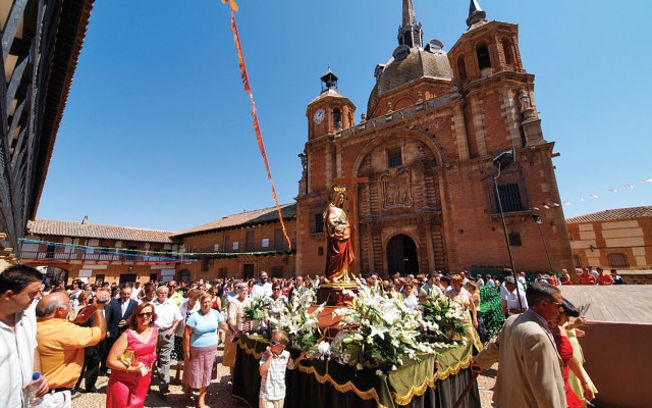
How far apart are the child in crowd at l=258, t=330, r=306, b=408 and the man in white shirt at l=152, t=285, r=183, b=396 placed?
113 inches

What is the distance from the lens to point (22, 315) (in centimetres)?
210

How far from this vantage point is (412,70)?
25156 mm

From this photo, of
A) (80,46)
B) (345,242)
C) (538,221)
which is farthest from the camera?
(538,221)

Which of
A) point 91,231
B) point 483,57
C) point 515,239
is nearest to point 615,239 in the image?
point 515,239

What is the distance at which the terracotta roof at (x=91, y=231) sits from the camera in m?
24.6

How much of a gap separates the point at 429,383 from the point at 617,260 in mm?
34288

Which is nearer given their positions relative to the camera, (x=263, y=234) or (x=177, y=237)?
(x=263, y=234)

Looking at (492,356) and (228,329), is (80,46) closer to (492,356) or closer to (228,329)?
(228,329)

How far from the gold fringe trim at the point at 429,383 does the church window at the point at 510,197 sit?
1289cm

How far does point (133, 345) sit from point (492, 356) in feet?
12.9

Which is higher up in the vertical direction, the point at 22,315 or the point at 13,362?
the point at 22,315

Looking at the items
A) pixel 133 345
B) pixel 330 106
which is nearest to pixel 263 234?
pixel 330 106

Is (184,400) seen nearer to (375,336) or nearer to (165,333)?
(165,333)

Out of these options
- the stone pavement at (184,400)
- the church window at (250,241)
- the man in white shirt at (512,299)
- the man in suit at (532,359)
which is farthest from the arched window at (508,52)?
the church window at (250,241)
